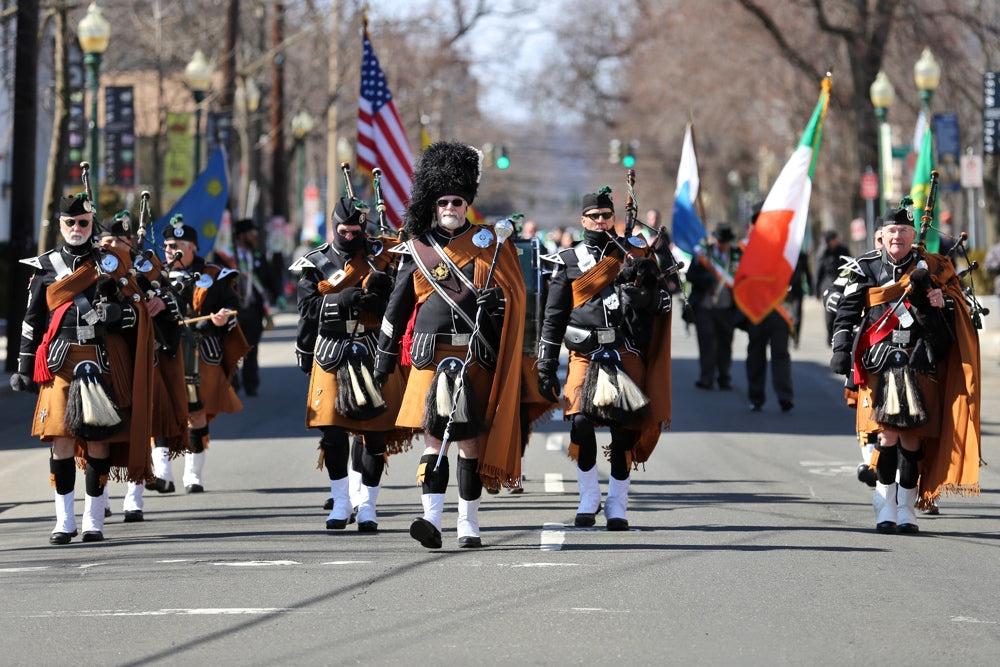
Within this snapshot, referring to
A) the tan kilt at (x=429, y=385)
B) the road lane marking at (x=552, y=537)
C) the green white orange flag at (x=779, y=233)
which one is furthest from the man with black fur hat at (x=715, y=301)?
the tan kilt at (x=429, y=385)

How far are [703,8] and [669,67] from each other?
29.8 ft

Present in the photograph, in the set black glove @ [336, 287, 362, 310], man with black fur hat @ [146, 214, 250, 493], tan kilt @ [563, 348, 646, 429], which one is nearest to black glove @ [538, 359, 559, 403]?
tan kilt @ [563, 348, 646, 429]

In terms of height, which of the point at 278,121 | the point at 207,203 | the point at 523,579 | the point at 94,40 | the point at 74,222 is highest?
the point at 278,121

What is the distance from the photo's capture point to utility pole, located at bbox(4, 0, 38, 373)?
75.6 feet

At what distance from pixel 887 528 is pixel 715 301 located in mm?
10460

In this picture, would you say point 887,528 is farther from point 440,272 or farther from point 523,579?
point 440,272

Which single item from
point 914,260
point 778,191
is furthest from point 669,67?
point 914,260

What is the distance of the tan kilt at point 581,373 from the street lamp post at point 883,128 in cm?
2265

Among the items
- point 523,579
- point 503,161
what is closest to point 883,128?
point 503,161

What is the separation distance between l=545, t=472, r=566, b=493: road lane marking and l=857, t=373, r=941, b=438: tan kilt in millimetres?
2777

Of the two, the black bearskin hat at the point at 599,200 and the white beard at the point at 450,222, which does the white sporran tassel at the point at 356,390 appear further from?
the black bearskin hat at the point at 599,200

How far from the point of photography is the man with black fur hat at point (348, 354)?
1078cm

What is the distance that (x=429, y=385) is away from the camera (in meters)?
9.81

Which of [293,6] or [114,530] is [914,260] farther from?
[293,6]
